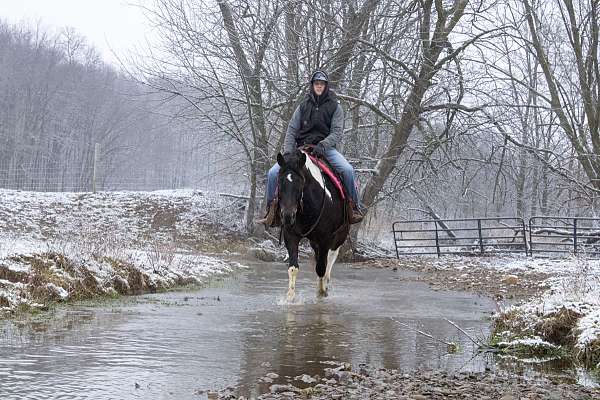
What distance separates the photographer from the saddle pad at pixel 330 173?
10.5 metres

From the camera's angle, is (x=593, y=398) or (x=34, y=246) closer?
(x=593, y=398)

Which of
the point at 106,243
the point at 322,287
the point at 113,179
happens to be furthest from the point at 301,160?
the point at 113,179

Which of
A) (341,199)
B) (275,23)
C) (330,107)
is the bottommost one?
(341,199)

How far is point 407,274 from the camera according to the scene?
1869cm

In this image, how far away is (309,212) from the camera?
1009cm

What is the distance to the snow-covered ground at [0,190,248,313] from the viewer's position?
29.5ft

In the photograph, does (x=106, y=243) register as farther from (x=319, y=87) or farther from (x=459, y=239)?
(x=459, y=239)

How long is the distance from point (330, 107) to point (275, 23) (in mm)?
11911

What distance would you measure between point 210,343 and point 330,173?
187 inches

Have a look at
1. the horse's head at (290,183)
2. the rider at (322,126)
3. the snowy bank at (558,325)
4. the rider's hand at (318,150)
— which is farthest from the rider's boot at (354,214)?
the snowy bank at (558,325)

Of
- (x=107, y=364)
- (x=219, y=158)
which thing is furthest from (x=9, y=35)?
(x=107, y=364)

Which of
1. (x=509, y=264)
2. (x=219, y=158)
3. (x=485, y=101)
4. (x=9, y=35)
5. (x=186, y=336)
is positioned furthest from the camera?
(x=9, y=35)

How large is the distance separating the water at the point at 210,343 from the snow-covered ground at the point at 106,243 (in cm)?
59

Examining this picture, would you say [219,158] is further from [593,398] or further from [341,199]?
[593,398]
